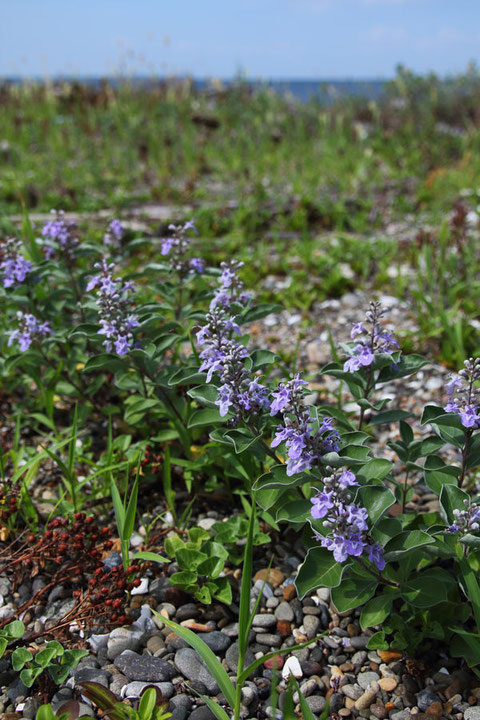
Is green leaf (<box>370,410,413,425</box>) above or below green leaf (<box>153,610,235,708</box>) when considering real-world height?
above

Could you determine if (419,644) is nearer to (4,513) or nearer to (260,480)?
(260,480)

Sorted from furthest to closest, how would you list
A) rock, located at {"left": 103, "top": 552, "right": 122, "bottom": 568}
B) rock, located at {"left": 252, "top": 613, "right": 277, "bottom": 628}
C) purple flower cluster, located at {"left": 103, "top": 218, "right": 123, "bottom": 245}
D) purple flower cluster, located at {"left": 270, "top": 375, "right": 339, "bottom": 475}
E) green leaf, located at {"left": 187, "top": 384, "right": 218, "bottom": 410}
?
purple flower cluster, located at {"left": 103, "top": 218, "right": 123, "bottom": 245}, rock, located at {"left": 103, "top": 552, "right": 122, "bottom": 568}, rock, located at {"left": 252, "top": 613, "right": 277, "bottom": 628}, green leaf, located at {"left": 187, "top": 384, "right": 218, "bottom": 410}, purple flower cluster, located at {"left": 270, "top": 375, "right": 339, "bottom": 475}

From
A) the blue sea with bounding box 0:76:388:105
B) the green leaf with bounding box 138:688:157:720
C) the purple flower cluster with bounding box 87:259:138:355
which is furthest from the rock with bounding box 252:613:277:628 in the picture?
the blue sea with bounding box 0:76:388:105

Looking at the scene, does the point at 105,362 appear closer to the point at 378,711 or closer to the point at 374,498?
the point at 374,498

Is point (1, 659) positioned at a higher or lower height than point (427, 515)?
lower

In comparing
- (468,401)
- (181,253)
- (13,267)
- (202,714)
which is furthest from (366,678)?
(13,267)

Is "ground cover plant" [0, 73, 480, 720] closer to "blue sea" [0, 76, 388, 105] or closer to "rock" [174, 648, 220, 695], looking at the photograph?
"rock" [174, 648, 220, 695]

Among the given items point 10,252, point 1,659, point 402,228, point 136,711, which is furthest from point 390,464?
point 402,228

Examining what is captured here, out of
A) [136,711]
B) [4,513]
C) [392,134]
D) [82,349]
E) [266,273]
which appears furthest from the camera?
[392,134]
